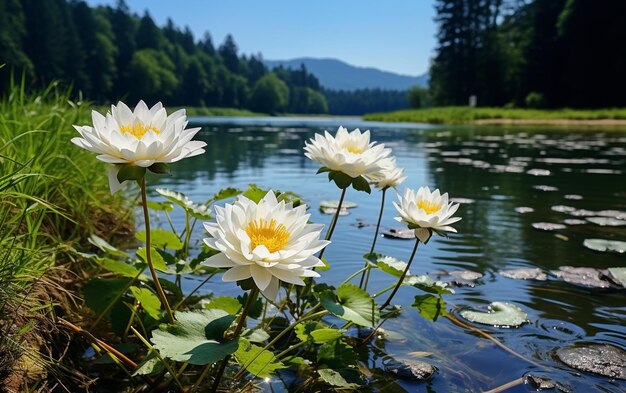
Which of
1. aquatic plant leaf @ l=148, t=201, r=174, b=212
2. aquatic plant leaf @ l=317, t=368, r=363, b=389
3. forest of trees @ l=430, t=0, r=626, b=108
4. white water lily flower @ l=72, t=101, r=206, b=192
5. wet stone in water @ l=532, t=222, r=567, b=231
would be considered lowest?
wet stone in water @ l=532, t=222, r=567, b=231

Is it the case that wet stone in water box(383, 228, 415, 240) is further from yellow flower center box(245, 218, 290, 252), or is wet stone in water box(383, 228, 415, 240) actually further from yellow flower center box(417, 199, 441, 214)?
yellow flower center box(245, 218, 290, 252)

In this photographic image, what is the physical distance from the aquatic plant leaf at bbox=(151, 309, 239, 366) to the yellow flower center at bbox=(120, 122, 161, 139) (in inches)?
20.7

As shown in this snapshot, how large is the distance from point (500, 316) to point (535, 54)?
126 ft

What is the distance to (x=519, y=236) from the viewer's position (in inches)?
156

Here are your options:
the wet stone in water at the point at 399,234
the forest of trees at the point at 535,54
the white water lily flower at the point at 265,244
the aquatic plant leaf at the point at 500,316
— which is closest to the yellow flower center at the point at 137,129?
the white water lily flower at the point at 265,244

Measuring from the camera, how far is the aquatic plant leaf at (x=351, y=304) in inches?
58.7

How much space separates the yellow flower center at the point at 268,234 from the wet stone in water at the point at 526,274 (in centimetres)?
219

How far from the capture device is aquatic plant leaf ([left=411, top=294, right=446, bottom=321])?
76.4 inches

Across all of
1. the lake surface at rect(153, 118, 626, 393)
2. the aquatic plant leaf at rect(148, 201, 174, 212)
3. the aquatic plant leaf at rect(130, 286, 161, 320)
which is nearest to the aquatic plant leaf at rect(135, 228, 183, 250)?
the aquatic plant leaf at rect(148, 201, 174, 212)

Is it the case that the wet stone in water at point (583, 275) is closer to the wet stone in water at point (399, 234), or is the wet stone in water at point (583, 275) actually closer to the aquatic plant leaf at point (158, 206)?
the wet stone in water at point (399, 234)

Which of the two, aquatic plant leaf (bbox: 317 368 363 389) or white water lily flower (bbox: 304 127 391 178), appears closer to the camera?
aquatic plant leaf (bbox: 317 368 363 389)

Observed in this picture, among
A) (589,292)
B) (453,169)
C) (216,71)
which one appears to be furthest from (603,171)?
(216,71)

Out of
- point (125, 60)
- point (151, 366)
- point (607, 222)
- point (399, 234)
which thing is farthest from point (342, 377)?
point (125, 60)

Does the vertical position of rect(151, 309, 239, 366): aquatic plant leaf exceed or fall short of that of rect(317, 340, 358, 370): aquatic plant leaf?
it exceeds it
